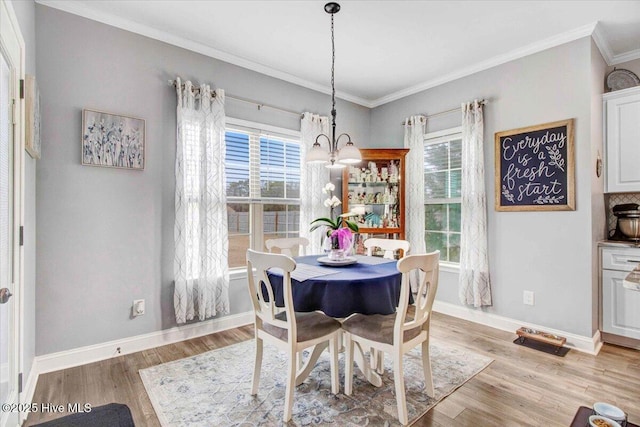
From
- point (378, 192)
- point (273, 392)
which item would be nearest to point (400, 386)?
point (273, 392)

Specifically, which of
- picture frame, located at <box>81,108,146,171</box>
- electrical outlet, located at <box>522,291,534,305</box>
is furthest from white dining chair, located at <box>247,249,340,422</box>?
electrical outlet, located at <box>522,291,534,305</box>

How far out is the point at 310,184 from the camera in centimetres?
391

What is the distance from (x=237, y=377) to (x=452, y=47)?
3503mm

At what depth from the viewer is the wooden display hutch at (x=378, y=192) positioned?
13.5 feet

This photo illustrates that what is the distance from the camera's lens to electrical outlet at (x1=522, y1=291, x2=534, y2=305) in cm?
319

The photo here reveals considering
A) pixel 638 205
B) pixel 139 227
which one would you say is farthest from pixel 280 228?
pixel 638 205

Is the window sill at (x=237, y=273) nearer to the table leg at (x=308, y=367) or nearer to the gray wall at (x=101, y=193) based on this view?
the gray wall at (x=101, y=193)

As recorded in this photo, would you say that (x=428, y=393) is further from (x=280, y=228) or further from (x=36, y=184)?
(x=36, y=184)

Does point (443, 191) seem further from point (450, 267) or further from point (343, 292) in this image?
point (343, 292)

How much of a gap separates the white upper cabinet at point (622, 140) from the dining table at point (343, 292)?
8.29 feet

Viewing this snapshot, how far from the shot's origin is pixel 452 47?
3.19 metres

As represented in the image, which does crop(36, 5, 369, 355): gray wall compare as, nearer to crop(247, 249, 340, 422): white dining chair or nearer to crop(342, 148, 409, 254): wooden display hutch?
crop(247, 249, 340, 422): white dining chair

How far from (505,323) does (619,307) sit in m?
0.93

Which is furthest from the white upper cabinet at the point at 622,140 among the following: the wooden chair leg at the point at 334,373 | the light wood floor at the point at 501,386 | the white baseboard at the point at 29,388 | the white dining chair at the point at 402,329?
the white baseboard at the point at 29,388
